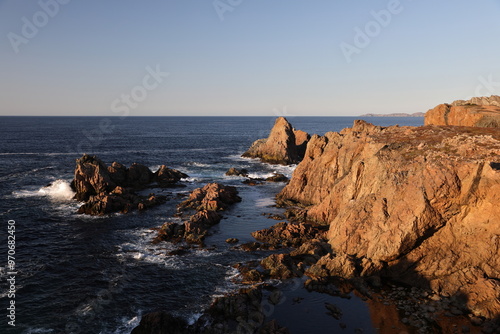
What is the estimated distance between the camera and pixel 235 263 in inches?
1535

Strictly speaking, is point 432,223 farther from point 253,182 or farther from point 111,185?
point 111,185

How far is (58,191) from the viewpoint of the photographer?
69000 mm

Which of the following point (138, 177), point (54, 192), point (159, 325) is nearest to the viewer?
point (159, 325)

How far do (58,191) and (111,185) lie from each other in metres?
11.8

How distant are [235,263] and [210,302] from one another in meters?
8.25

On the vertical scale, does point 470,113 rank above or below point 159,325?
above

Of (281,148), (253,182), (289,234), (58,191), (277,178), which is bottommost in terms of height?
(289,234)

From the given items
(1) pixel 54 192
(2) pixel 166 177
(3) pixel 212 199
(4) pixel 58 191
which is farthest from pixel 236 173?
(1) pixel 54 192

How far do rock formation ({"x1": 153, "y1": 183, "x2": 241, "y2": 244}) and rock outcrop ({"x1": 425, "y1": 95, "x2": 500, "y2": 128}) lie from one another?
125 ft

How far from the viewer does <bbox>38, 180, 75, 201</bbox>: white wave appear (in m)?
66.6

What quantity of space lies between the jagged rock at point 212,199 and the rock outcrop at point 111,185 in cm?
699

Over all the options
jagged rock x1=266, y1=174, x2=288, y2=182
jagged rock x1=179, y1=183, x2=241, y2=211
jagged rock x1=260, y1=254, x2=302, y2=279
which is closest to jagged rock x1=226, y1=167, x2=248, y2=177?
jagged rock x1=266, y1=174, x2=288, y2=182

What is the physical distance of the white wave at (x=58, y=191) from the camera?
66562 millimetres

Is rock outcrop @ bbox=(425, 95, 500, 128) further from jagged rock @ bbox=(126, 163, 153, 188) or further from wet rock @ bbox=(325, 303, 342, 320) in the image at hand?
jagged rock @ bbox=(126, 163, 153, 188)
